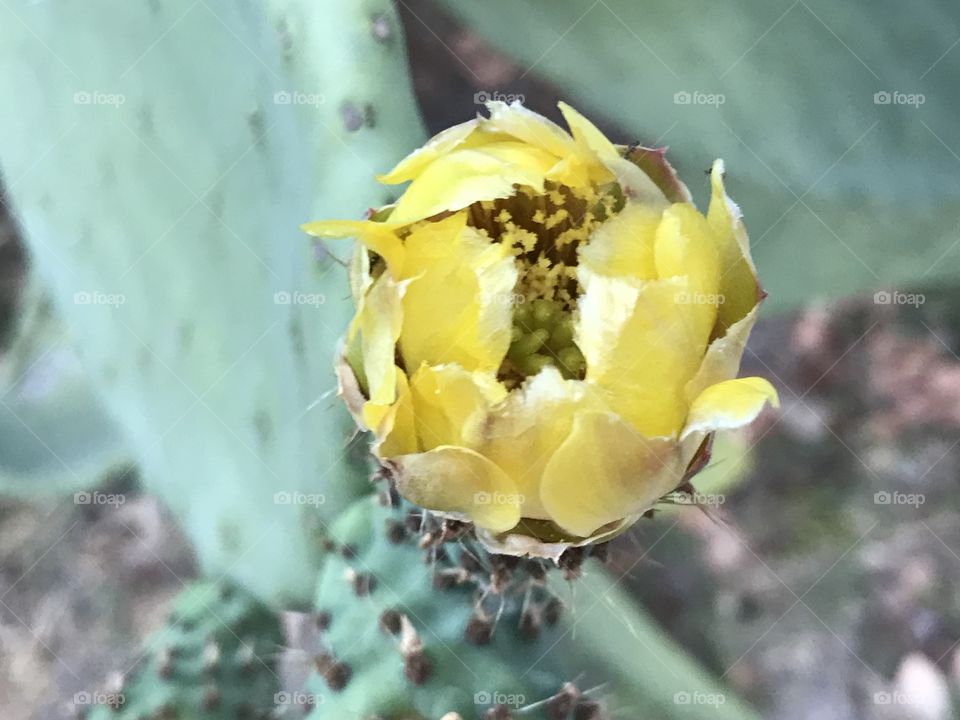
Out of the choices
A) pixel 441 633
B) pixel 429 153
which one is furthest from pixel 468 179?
pixel 441 633

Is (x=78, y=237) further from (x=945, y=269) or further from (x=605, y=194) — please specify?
(x=945, y=269)

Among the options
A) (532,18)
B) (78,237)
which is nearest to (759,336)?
(532,18)

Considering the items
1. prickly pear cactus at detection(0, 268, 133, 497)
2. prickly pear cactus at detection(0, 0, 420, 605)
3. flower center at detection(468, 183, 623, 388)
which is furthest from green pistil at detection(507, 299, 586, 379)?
prickly pear cactus at detection(0, 268, 133, 497)

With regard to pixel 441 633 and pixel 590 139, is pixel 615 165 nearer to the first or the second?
pixel 590 139

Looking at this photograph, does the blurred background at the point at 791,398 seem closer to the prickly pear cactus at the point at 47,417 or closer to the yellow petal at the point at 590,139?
the prickly pear cactus at the point at 47,417

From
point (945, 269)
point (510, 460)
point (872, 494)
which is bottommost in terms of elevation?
point (872, 494)

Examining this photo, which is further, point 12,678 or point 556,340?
point 12,678

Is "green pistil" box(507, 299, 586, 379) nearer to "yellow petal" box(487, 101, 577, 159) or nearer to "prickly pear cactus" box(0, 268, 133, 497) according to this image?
"yellow petal" box(487, 101, 577, 159)
